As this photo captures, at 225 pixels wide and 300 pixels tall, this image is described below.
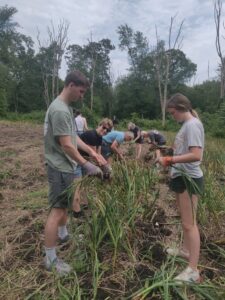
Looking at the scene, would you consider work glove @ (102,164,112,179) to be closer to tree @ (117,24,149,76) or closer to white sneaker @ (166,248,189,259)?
white sneaker @ (166,248,189,259)

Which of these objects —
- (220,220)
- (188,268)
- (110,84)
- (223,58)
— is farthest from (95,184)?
(110,84)

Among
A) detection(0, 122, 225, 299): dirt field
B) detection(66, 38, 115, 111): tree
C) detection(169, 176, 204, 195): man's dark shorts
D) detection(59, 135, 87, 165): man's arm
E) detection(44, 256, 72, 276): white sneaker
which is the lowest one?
detection(0, 122, 225, 299): dirt field

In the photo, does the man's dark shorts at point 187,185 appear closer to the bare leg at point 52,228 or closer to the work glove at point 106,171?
the work glove at point 106,171

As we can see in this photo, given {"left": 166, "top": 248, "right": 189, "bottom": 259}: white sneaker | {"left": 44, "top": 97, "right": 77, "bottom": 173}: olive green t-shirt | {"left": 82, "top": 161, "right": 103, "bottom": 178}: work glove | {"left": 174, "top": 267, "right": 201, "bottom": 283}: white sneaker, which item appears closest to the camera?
{"left": 174, "top": 267, "right": 201, "bottom": 283}: white sneaker

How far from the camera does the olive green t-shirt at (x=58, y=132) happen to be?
2967mm

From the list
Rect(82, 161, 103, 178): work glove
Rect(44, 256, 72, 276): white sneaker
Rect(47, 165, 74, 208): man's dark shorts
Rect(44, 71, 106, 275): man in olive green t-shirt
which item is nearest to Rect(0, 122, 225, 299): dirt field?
Rect(44, 256, 72, 276): white sneaker

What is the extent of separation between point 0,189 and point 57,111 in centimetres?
323

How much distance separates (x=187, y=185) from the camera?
114 inches

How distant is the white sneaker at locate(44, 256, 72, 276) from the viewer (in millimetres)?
2986

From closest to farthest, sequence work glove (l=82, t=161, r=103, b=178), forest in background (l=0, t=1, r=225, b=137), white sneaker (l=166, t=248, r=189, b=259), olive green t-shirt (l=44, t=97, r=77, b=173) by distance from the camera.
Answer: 1. olive green t-shirt (l=44, t=97, r=77, b=173)
2. work glove (l=82, t=161, r=103, b=178)
3. white sneaker (l=166, t=248, r=189, b=259)
4. forest in background (l=0, t=1, r=225, b=137)

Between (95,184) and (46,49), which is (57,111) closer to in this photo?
(95,184)

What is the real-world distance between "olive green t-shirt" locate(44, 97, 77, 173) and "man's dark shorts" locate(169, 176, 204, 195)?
0.87 m

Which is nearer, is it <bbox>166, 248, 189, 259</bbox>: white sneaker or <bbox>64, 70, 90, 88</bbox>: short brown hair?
<bbox>64, 70, 90, 88</bbox>: short brown hair

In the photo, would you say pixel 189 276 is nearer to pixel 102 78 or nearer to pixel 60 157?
pixel 60 157
